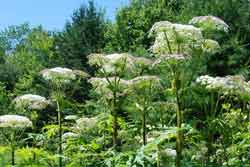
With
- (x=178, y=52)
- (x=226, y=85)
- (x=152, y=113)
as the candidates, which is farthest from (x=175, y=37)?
(x=152, y=113)

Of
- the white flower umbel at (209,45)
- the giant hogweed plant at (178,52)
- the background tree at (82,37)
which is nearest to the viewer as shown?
the giant hogweed plant at (178,52)

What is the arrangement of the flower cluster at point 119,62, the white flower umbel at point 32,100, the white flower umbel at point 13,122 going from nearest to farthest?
1. the flower cluster at point 119,62
2. the white flower umbel at point 13,122
3. the white flower umbel at point 32,100

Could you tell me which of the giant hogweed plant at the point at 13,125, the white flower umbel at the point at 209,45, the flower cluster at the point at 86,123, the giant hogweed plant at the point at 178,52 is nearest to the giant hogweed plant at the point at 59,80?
the flower cluster at the point at 86,123

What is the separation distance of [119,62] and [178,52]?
32.2 inches

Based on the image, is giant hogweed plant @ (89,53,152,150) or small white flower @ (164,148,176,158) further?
giant hogweed plant @ (89,53,152,150)

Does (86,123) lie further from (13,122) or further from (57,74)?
(13,122)

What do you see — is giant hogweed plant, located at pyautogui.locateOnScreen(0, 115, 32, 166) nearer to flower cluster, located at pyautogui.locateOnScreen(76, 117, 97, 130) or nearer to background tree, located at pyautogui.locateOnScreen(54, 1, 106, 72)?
flower cluster, located at pyautogui.locateOnScreen(76, 117, 97, 130)

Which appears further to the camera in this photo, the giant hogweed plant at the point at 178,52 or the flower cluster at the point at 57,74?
the flower cluster at the point at 57,74

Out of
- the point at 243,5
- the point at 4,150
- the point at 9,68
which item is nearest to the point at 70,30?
the point at 9,68

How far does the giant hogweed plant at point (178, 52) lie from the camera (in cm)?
502

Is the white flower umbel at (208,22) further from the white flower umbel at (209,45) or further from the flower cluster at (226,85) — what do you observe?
the flower cluster at (226,85)

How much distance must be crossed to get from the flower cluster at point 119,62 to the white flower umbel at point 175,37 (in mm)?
486

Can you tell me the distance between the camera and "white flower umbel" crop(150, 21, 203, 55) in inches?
205

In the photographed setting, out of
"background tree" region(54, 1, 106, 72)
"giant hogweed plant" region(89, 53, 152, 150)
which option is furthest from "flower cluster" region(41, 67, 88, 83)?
"background tree" region(54, 1, 106, 72)
